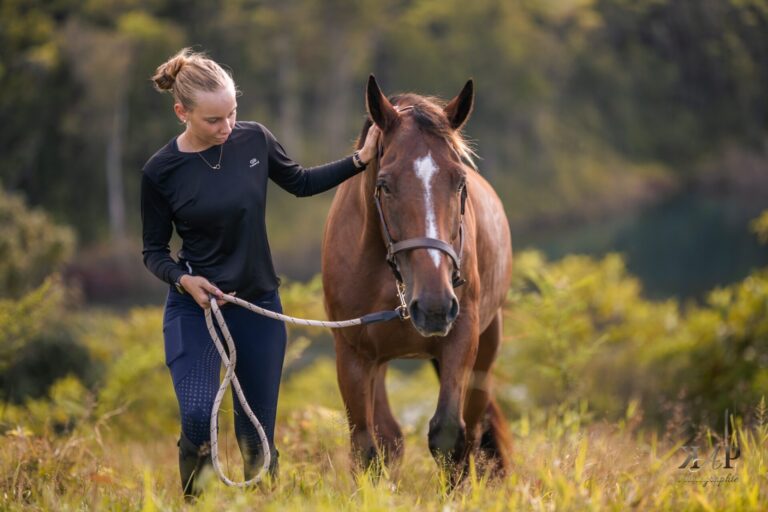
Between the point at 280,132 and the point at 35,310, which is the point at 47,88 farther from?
the point at 35,310

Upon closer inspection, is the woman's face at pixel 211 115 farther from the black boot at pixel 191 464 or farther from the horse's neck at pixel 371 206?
the black boot at pixel 191 464

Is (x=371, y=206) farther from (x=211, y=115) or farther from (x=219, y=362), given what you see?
(x=219, y=362)

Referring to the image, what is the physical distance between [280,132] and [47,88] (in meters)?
11.1

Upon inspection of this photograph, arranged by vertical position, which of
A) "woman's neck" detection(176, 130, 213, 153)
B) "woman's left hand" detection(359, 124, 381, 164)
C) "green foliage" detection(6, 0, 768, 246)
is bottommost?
"woman's neck" detection(176, 130, 213, 153)

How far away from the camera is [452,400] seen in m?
4.20

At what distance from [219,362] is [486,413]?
2369 mm

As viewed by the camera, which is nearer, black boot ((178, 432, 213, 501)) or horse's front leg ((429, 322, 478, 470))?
black boot ((178, 432, 213, 501))

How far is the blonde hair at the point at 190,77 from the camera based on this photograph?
3.71 metres

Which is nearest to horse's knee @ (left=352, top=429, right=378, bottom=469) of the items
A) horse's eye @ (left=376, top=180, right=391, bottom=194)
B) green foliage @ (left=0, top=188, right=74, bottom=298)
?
horse's eye @ (left=376, top=180, right=391, bottom=194)

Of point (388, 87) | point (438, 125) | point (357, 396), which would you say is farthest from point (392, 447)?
point (388, 87)

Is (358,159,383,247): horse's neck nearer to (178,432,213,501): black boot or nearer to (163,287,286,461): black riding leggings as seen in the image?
(163,287,286,461): black riding leggings

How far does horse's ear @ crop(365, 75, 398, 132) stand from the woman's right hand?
1.10m

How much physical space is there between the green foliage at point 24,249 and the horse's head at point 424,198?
12352mm

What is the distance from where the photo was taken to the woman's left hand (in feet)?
13.6
